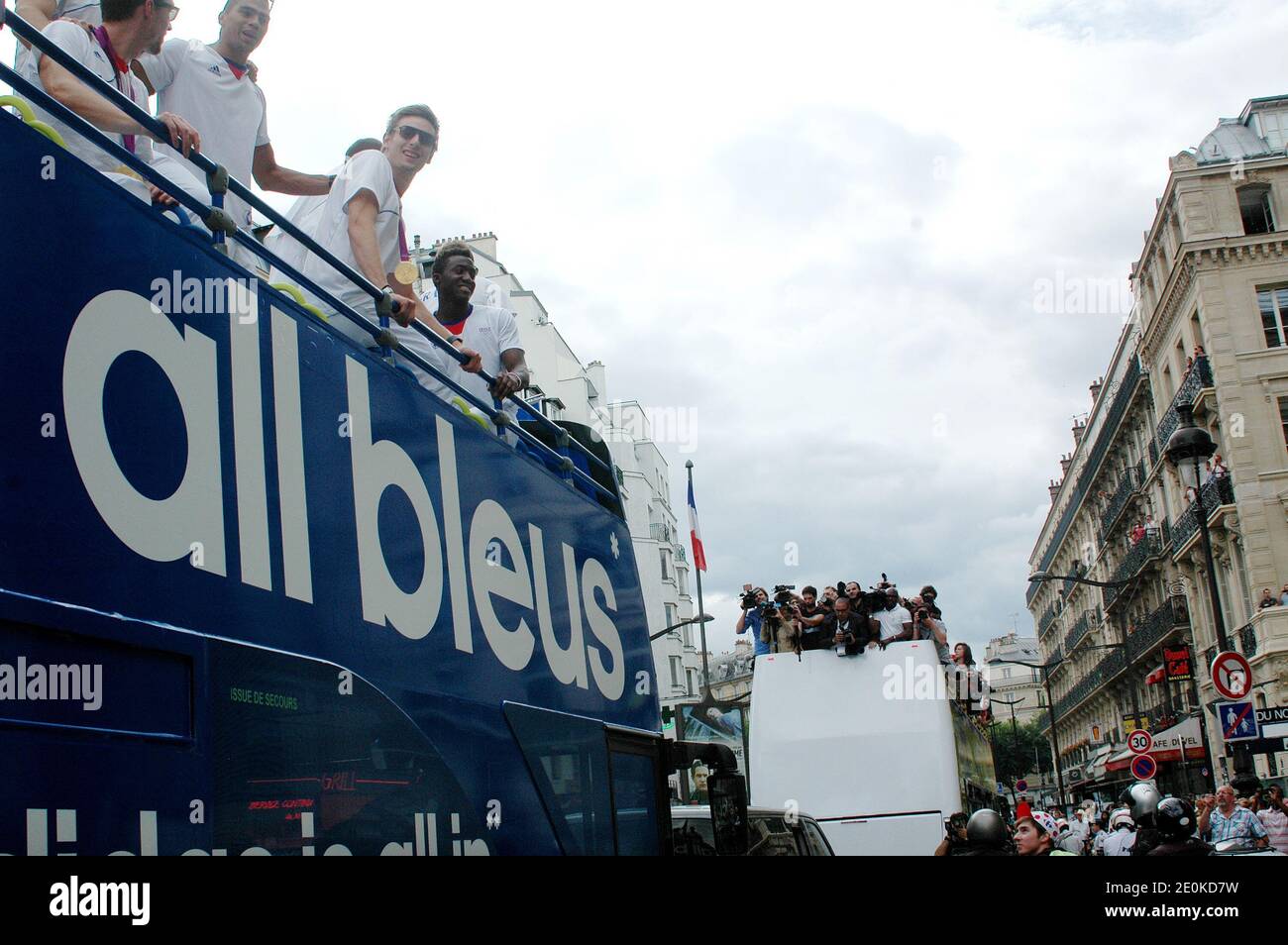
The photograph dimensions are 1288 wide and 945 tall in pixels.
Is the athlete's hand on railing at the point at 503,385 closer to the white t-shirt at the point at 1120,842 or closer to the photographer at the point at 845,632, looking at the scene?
the photographer at the point at 845,632

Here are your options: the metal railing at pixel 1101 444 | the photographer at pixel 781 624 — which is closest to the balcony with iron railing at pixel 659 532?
the metal railing at pixel 1101 444

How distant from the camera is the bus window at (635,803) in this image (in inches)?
229

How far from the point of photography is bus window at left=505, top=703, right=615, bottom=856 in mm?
4809

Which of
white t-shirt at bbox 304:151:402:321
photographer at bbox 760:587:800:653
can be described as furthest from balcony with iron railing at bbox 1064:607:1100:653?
white t-shirt at bbox 304:151:402:321

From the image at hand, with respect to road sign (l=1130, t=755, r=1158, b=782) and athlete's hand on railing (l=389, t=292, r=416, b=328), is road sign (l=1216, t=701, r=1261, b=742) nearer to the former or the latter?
road sign (l=1130, t=755, r=1158, b=782)

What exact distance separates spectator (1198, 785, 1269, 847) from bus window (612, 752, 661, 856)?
7966 millimetres

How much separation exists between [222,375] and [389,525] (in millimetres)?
891

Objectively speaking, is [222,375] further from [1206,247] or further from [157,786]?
[1206,247]

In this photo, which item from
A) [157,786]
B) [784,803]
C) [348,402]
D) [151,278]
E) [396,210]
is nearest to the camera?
[157,786]

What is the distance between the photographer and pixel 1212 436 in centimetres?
3694

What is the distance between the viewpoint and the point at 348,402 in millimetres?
3967

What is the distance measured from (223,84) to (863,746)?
837 cm

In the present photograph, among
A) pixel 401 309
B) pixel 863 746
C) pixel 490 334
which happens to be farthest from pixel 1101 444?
pixel 401 309
